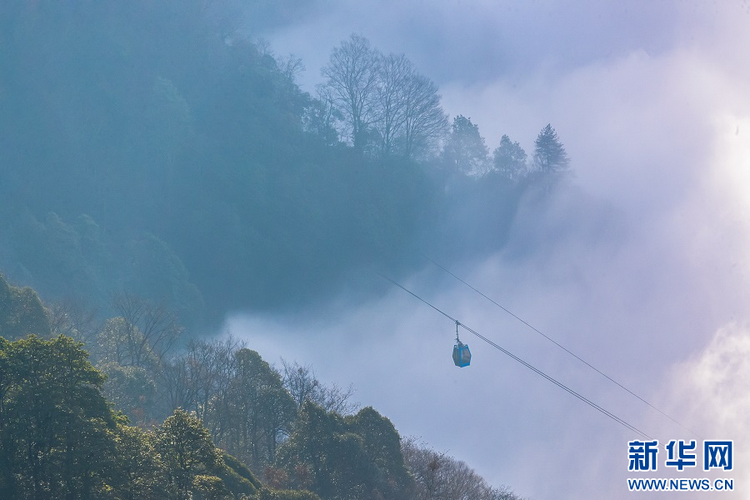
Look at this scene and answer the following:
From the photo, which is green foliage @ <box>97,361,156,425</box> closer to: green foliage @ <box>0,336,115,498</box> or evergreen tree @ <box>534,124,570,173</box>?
green foliage @ <box>0,336,115,498</box>

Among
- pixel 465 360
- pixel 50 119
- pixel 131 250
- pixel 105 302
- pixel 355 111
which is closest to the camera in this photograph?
pixel 465 360

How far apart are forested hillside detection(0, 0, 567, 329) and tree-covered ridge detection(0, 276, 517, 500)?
26.8ft

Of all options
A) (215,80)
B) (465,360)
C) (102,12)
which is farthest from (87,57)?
(465,360)

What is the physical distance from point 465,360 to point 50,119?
4335 cm

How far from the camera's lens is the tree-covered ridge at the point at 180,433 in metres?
17.5

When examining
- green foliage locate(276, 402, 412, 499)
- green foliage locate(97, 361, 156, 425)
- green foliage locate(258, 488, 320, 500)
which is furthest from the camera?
green foliage locate(97, 361, 156, 425)

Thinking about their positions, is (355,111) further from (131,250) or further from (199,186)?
(131,250)

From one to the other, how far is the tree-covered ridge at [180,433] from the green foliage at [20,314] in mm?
65

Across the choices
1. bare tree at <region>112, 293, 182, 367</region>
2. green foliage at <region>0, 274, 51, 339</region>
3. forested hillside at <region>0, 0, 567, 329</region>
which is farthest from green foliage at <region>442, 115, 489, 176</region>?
green foliage at <region>0, 274, 51, 339</region>


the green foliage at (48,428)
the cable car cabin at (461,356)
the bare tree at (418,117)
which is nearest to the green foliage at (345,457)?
the cable car cabin at (461,356)

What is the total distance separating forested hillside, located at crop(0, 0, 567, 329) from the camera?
2357 inches

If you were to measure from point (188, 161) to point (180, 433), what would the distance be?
54054mm

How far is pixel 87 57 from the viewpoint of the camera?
67.9 meters

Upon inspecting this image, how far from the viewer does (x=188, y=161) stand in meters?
70.1
